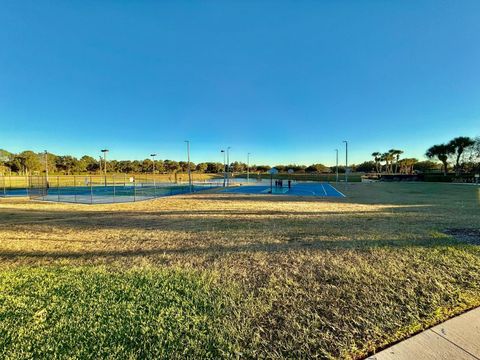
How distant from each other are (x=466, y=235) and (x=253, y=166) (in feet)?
323

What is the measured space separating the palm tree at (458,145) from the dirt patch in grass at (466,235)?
6043 centimetres

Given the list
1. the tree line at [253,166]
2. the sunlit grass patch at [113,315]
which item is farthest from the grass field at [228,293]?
the tree line at [253,166]

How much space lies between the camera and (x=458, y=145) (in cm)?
5084

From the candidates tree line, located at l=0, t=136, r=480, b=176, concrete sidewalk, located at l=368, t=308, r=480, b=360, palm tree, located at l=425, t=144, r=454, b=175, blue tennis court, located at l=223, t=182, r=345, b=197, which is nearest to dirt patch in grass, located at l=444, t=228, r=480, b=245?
concrete sidewalk, located at l=368, t=308, r=480, b=360

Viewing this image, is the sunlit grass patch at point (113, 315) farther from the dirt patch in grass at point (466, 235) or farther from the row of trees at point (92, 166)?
the row of trees at point (92, 166)

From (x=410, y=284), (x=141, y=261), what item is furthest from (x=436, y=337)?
(x=141, y=261)

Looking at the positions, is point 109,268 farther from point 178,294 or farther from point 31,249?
point 31,249

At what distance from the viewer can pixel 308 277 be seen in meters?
3.43

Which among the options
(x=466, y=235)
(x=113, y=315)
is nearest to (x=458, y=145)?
(x=466, y=235)

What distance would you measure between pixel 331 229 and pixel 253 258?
128 inches

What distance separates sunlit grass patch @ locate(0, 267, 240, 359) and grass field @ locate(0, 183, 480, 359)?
12 millimetres

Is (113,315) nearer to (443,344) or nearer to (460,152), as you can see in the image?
(443,344)

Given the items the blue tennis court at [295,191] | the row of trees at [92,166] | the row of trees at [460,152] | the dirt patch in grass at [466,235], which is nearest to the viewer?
the dirt patch in grass at [466,235]

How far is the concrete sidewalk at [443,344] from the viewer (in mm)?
1909
